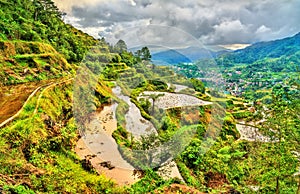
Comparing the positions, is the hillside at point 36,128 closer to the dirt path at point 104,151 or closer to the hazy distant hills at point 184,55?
the dirt path at point 104,151

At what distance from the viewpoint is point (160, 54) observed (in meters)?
8.38

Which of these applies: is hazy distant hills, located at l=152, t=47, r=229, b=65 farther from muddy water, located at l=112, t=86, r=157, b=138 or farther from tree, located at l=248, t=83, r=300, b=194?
muddy water, located at l=112, t=86, r=157, b=138

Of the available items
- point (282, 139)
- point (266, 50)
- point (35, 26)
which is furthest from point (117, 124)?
point (266, 50)

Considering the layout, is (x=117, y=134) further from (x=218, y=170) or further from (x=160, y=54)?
(x=218, y=170)

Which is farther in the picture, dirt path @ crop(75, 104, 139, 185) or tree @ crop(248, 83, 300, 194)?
dirt path @ crop(75, 104, 139, 185)

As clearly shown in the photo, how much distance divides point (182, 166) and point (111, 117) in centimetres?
386

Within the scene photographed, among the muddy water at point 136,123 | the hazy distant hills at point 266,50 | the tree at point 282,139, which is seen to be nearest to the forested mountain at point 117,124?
the tree at point 282,139

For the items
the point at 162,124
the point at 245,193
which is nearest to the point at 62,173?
the point at 245,193

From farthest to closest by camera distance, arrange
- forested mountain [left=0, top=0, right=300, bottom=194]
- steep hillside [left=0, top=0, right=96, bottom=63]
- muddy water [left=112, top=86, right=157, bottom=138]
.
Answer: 1. steep hillside [left=0, top=0, right=96, bottom=63]
2. muddy water [left=112, top=86, right=157, bottom=138]
3. forested mountain [left=0, top=0, right=300, bottom=194]

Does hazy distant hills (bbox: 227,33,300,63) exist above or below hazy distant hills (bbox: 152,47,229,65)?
above

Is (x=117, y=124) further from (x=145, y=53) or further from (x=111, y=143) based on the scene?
(x=145, y=53)

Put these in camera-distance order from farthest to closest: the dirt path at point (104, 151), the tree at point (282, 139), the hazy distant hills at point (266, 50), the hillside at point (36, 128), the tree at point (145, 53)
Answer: the hazy distant hills at point (266, 50) < the tree at point (145, 53) < the dirt path at point (104, 151) < the tree at point (282, 139) < the hillside at point (36, 128)

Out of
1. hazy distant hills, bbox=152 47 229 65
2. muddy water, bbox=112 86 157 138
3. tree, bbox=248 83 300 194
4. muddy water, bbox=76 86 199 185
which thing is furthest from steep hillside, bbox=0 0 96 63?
tree, bbox=248 83 300 194

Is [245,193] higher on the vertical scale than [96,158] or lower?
lower
